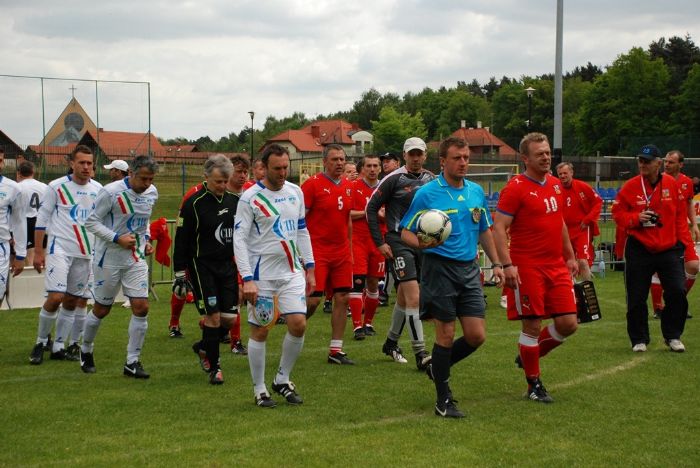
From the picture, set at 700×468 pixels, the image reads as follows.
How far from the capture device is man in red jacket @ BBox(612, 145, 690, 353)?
31.0 feet

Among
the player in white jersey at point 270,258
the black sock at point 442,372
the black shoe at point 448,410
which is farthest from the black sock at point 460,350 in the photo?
the player in white jersey at point 270,258

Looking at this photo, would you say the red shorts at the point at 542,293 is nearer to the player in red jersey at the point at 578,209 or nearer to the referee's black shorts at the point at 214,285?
the referee's black shorts at the point at 214,285

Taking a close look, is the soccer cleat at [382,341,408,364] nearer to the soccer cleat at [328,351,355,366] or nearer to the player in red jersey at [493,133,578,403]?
the soccer cleat at [328,351,355,366]

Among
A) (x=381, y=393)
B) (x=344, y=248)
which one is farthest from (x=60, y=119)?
(x=381, y=393)

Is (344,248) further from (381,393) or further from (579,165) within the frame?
(579,165)

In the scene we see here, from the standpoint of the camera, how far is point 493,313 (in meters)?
12.9

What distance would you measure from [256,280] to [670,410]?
3.57 m

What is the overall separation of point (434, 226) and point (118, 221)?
3502 mm

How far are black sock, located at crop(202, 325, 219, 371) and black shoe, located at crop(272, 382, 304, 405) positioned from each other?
1030 mm

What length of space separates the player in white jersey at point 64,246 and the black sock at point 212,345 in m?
2.11

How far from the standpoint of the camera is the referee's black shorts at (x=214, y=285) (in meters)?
8.09

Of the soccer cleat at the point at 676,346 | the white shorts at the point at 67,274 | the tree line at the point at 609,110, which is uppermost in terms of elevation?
the tree line at the point at 609,110

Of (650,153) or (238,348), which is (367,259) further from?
(650,153)

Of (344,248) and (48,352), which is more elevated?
(344,248)
